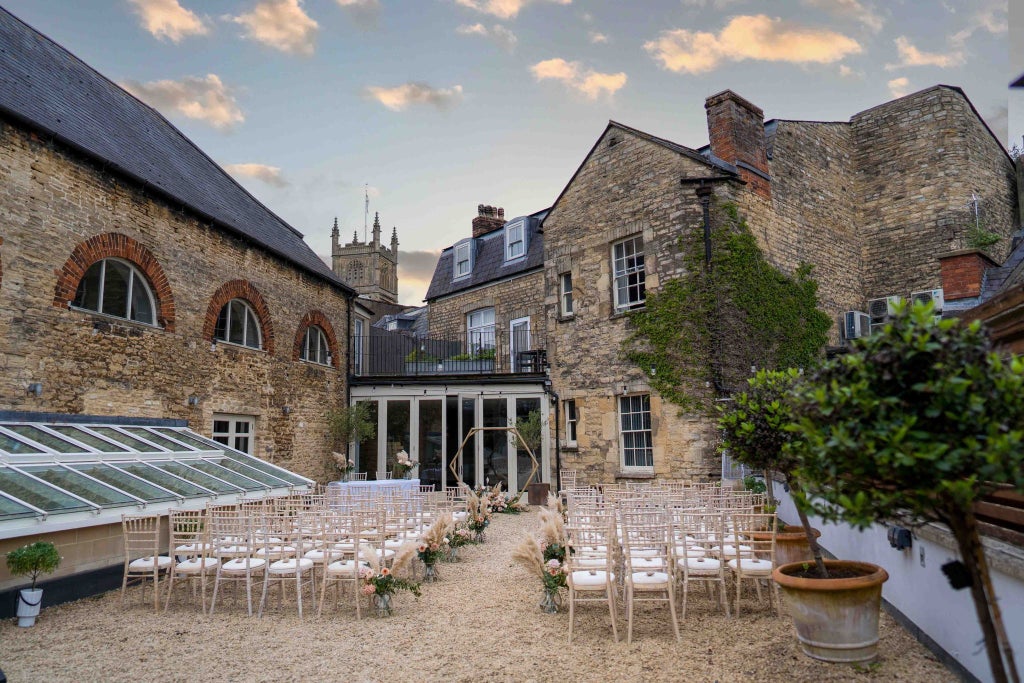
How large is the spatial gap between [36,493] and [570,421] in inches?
403

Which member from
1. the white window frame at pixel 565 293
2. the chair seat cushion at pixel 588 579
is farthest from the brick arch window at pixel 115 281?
the white window frame at pixel 565 293

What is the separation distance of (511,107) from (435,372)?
7623mm

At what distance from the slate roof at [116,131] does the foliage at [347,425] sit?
10.4 feet

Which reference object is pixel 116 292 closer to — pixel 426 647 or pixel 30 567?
pixel 30 567

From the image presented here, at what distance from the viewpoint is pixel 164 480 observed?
300 inches

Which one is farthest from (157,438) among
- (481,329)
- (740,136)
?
(740,136)

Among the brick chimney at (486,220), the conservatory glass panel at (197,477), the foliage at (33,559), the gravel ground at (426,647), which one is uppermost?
the brick chimney at (486,220)

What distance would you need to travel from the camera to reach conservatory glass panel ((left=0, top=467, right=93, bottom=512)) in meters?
5.67

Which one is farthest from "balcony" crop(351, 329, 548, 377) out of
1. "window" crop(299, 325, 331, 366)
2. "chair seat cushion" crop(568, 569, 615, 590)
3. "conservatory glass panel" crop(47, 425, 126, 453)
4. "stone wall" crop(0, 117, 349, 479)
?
"chair seat cushion" crop(568, 569, 615, 590)

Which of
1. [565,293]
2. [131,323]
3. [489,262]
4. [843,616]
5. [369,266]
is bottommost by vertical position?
[843,616]

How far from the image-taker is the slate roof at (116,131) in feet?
27.9

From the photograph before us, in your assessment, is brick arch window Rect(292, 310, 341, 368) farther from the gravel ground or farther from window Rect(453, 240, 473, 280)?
the gravel ground

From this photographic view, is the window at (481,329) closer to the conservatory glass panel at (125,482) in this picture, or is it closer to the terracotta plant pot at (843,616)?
the conservatory glass panel at (125,482)

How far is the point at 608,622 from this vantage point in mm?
5516
